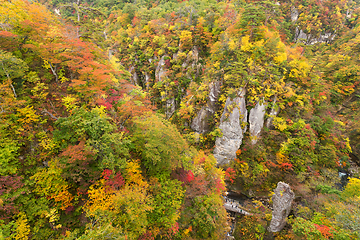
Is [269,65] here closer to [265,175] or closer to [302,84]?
[302,84]

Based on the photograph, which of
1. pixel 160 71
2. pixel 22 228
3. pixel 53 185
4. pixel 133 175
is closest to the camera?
pixel 22 228

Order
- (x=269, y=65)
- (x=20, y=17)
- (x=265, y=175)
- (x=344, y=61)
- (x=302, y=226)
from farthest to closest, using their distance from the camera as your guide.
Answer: (x=344, y=61), (x=269, y=65), (x=265, y=175), (x=302, y=226), (x=20, y=17)

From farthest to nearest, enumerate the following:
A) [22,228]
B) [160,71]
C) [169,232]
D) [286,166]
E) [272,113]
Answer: [160,71]
[272,113]
[286,166]
[169,232]
[22,228]

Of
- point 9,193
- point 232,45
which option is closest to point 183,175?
point 9,193

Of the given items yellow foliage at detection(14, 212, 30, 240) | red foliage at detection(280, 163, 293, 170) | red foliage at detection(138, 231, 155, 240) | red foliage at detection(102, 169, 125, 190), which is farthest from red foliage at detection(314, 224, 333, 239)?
yellow foliage at detection(14, 212, 30, 240)

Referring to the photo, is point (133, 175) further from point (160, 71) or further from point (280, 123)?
point (160, 71)

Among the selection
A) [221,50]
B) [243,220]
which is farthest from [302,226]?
[221,50]
